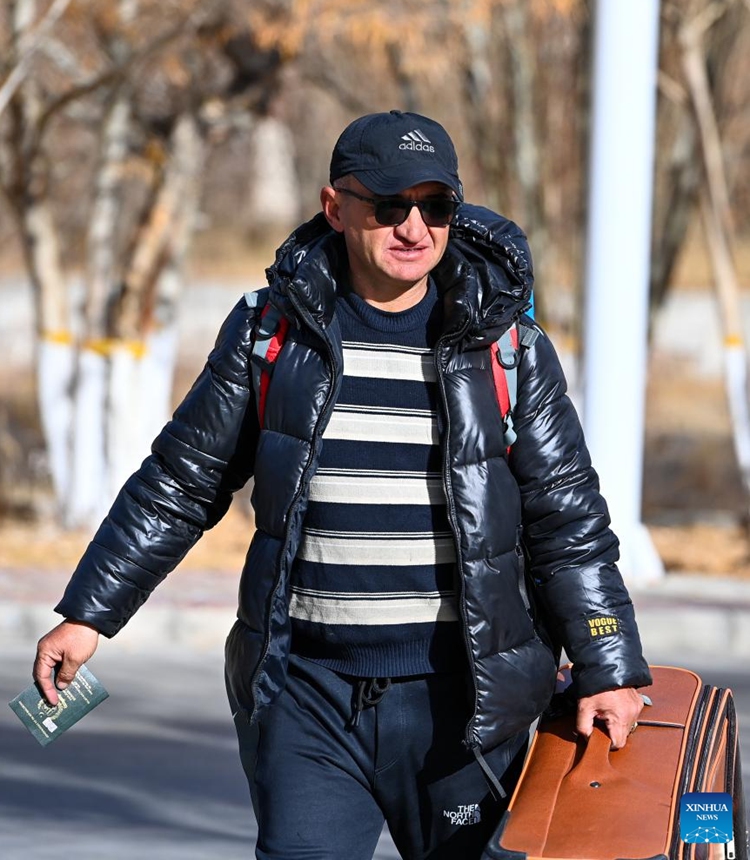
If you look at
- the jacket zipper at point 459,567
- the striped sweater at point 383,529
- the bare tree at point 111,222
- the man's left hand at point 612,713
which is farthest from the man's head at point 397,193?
the bare tree at point 111,222

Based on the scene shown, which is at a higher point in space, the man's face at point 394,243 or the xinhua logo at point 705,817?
the man's face at point 394,243

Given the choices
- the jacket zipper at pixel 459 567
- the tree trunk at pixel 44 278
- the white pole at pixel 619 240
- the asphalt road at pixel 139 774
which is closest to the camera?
the jacket zipper at pixel 459 567

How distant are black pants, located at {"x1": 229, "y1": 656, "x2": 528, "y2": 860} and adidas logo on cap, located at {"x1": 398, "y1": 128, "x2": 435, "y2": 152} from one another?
0.90 metres

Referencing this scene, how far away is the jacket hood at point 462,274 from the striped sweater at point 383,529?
0.09 metres

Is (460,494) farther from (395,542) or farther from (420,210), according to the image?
(420,210)

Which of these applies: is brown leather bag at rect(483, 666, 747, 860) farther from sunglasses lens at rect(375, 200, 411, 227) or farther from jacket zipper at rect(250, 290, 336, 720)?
sunglasses lens at rect(375, 200, 411, 227)

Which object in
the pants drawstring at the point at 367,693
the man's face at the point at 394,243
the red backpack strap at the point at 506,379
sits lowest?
the pants drawstring at the point at 367,693

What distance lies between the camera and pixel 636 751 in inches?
113

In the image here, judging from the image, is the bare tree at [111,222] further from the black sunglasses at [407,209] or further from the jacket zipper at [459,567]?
the jacket zipper at [459,567]

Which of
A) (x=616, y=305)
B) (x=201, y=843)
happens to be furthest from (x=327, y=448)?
(x=616, y=305)

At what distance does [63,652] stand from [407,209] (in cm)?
99

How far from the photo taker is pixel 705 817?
2.74 meters

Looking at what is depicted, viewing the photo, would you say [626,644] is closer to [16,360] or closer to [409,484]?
[409,484]

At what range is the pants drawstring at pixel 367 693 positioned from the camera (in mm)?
2885
